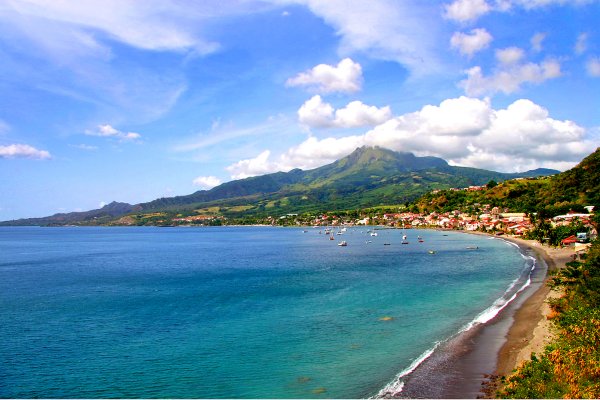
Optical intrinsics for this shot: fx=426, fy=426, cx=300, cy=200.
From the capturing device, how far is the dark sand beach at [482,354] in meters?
21.2

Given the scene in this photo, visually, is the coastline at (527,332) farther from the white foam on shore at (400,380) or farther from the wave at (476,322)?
the white foam on shore at (400,380)

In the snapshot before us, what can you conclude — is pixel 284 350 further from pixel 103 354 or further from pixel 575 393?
pixel 575 393

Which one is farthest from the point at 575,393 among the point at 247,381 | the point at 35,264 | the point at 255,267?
the point at 35,264

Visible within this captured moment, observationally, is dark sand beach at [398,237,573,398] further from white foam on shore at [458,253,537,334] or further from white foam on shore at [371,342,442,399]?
white foam on shore at [458,253,537,334]

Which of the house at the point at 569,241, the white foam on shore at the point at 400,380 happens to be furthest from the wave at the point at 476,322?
the house at the point at 569,241

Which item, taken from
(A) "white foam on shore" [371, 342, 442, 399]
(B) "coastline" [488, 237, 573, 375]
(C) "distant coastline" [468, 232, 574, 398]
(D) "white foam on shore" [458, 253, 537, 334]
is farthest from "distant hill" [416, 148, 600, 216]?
(A) "white foam on shore" [371, 342, 442, 399]

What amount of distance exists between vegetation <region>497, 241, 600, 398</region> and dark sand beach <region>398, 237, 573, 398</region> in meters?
1.41

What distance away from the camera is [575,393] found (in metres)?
16.7

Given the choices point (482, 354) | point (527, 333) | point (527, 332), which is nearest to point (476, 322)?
point (527, 332)

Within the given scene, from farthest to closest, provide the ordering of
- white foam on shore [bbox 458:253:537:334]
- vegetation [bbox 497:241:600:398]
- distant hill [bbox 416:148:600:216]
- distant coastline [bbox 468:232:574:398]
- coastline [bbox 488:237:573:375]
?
distant hill [bbox 416:148:600:216] < white foam on shore [bbox 458:253:537:334] < coastline [bbox 488:237:573:375] < distant coastline [bbox 468:232:574:398] < vegetation [bbox 497:241:600:398]

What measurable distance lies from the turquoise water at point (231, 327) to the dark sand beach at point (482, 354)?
150cm

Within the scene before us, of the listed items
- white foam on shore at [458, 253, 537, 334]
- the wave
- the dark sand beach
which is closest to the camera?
the dark sand beach

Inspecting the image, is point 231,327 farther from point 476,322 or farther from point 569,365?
point 569,365

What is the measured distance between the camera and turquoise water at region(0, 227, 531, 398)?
23359 millimetres
